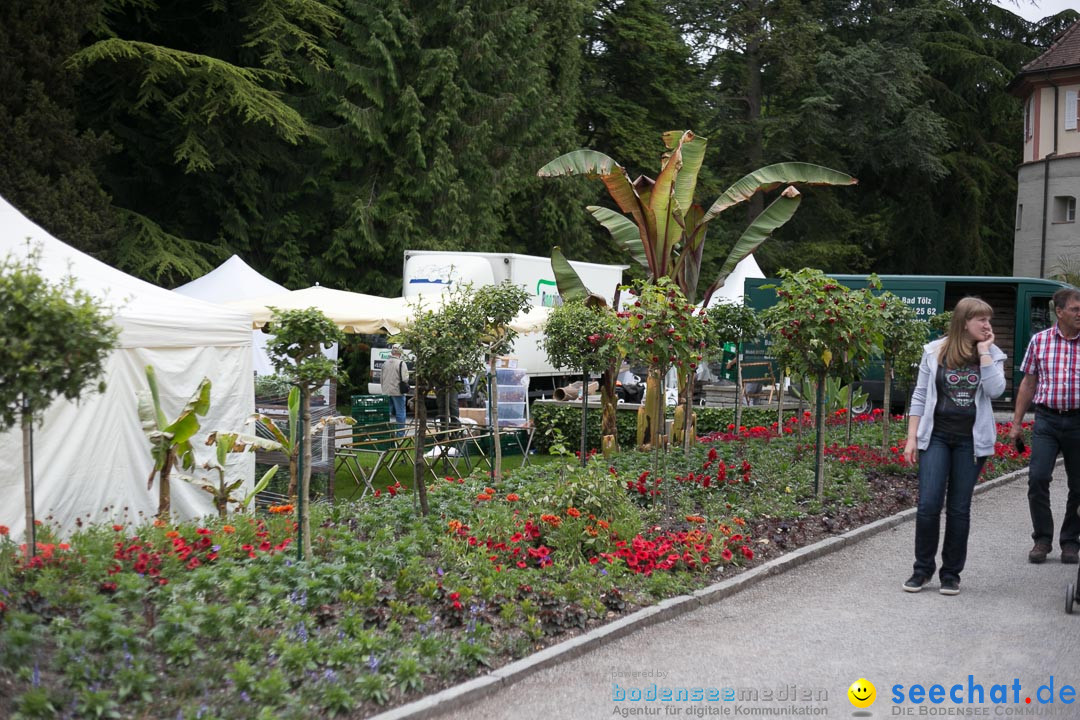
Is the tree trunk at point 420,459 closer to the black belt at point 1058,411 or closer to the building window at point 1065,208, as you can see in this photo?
the black belt at point 1058,411

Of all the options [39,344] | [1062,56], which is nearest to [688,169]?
[39,344]

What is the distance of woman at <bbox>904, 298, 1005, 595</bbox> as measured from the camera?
7.09m

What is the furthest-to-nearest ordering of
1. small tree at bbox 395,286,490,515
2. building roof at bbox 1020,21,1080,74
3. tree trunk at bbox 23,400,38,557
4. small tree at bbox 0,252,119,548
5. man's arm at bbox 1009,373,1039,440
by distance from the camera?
building roof at bbox 1020,21,1080,74, small tree at bbox 395,286,490,515, man's arm at bbox 1009,373,1039,440, tree trunk at bbox 23,400,38,557, small tree at bbox 0,252,119,548

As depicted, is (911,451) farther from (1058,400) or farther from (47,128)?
(47,128)

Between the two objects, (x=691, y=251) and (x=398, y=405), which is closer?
(x=691, y=251)

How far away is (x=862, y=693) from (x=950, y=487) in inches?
87.3

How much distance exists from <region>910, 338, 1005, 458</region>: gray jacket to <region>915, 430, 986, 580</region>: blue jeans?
57 mm

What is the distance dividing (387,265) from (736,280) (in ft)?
29.4

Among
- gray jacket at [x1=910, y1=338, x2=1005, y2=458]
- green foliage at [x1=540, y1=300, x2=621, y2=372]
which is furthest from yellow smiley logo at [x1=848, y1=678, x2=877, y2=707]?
green foliage at [x1=540, y1=300, x2=621, y2=372]

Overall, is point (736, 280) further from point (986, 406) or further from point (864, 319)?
point (986, 406)

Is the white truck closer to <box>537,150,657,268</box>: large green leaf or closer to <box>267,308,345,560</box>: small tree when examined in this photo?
<box>537,150,657,268</box>: large green leaf

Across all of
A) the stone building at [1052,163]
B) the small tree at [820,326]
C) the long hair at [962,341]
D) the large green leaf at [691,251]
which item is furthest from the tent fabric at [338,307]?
the stone building at [1052,163]

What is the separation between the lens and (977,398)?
713 cm

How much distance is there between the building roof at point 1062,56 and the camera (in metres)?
36.5
